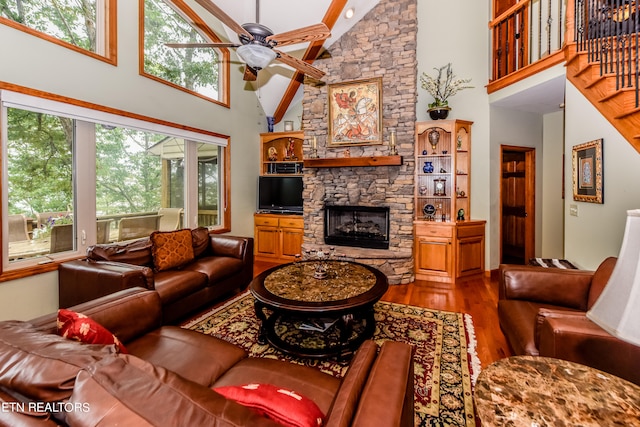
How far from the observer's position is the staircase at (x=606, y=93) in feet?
7.30

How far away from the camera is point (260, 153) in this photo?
6039 mm

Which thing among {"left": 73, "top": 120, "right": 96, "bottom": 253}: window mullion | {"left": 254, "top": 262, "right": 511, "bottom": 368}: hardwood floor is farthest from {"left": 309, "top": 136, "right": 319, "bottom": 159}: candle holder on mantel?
{"left": 73, "top": 120, "right": 96, "bottom": 253}: window mullion

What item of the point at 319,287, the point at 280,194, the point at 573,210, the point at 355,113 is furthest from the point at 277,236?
the point at 573,210

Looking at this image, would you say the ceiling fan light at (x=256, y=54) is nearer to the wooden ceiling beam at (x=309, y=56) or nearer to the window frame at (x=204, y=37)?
the window frame at (x=204, y=37)

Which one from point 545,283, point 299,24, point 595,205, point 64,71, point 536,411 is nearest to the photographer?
point 536,411

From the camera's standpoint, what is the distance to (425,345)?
8.21 feet

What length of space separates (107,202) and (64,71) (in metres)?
1.40

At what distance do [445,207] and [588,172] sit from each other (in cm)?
223

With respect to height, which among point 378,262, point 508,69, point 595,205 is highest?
point 508,69

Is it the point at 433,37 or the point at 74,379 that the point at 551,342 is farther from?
the point at 433,37

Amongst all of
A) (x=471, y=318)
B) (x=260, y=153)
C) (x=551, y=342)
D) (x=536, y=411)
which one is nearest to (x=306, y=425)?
(x=536, y=411)

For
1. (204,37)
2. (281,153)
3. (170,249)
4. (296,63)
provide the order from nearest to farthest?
1. (296,63)
2. (170,249)
3. (204,37)
4. (281,153)

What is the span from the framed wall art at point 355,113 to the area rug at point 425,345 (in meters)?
2.82

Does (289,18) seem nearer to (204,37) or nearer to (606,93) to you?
(204,37)
